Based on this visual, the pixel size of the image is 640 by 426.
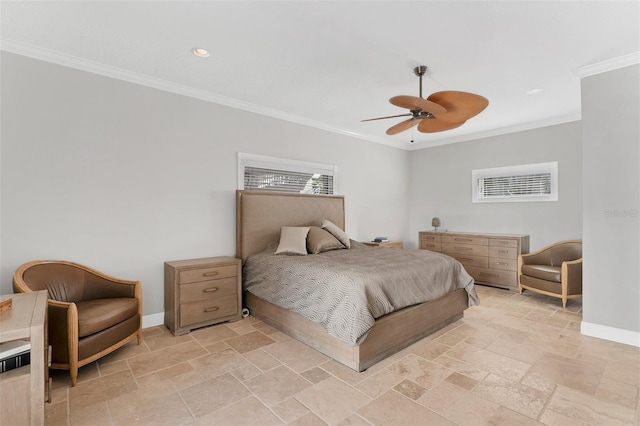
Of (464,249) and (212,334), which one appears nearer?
(212,334)

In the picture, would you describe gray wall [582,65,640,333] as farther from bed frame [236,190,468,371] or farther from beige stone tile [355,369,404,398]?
beige stone tile [355,369,404,398]

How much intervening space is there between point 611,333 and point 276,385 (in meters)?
3.25

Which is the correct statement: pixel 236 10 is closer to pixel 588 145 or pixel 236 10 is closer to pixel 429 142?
pixel 588 145

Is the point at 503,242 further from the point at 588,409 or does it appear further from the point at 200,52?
the point at 200,52

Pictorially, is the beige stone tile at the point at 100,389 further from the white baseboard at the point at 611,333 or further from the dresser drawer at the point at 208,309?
the white baseboard at the point at 611,333

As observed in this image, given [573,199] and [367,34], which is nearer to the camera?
[367,34]

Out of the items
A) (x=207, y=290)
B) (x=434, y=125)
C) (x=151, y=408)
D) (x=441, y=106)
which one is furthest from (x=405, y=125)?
(x=151, y=408)

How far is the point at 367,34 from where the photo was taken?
8.06 ft

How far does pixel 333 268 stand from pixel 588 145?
290 centimetres

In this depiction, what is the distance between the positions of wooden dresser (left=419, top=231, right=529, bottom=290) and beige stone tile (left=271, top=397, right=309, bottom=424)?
4227mm

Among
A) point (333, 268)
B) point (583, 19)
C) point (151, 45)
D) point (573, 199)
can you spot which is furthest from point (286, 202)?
point (573, 199)

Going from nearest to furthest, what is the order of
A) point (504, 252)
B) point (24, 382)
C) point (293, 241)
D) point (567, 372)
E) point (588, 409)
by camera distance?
1. point (24, 382)
2. point (588, 409)
3. point (567, 372)
4. point (293, 241)
5. point (504, 252)

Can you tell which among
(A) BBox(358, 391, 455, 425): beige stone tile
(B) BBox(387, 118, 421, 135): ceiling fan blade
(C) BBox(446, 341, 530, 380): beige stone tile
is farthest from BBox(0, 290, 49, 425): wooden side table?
(B) BBox(387, 118, 421, 135): ceiling fan blade

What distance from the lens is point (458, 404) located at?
2006 mm
